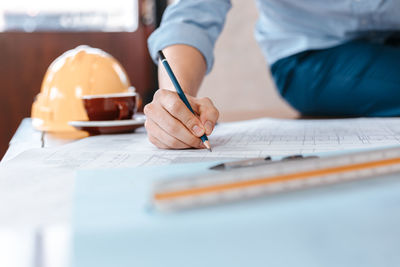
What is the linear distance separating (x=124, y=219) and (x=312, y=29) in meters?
1.01

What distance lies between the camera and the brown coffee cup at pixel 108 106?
822 mm

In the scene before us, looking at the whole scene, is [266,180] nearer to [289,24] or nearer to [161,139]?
[161,139]

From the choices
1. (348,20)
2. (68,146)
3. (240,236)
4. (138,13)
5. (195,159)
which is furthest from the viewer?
(138,13)

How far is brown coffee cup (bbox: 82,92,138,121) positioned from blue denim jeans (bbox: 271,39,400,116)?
0.55 metres

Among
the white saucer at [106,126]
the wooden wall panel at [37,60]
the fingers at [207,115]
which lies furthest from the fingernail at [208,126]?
the wooden wall panel at [37,60]

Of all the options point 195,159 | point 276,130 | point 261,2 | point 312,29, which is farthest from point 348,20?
point 195,159

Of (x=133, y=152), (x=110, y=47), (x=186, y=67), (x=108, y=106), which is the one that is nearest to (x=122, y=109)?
(x=108, y=106)

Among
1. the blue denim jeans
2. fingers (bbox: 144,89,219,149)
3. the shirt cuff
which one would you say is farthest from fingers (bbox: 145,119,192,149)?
the blue denim jeans

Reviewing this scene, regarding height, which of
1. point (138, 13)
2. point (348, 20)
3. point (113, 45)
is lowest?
point (113, 45)

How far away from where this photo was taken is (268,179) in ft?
1.00

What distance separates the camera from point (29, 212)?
33cm

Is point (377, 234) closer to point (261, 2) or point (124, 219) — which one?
point (124, 219)

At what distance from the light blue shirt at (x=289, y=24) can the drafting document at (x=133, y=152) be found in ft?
0.66

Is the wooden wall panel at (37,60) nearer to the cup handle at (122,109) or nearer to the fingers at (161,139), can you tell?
the cup handle at (122,109)
